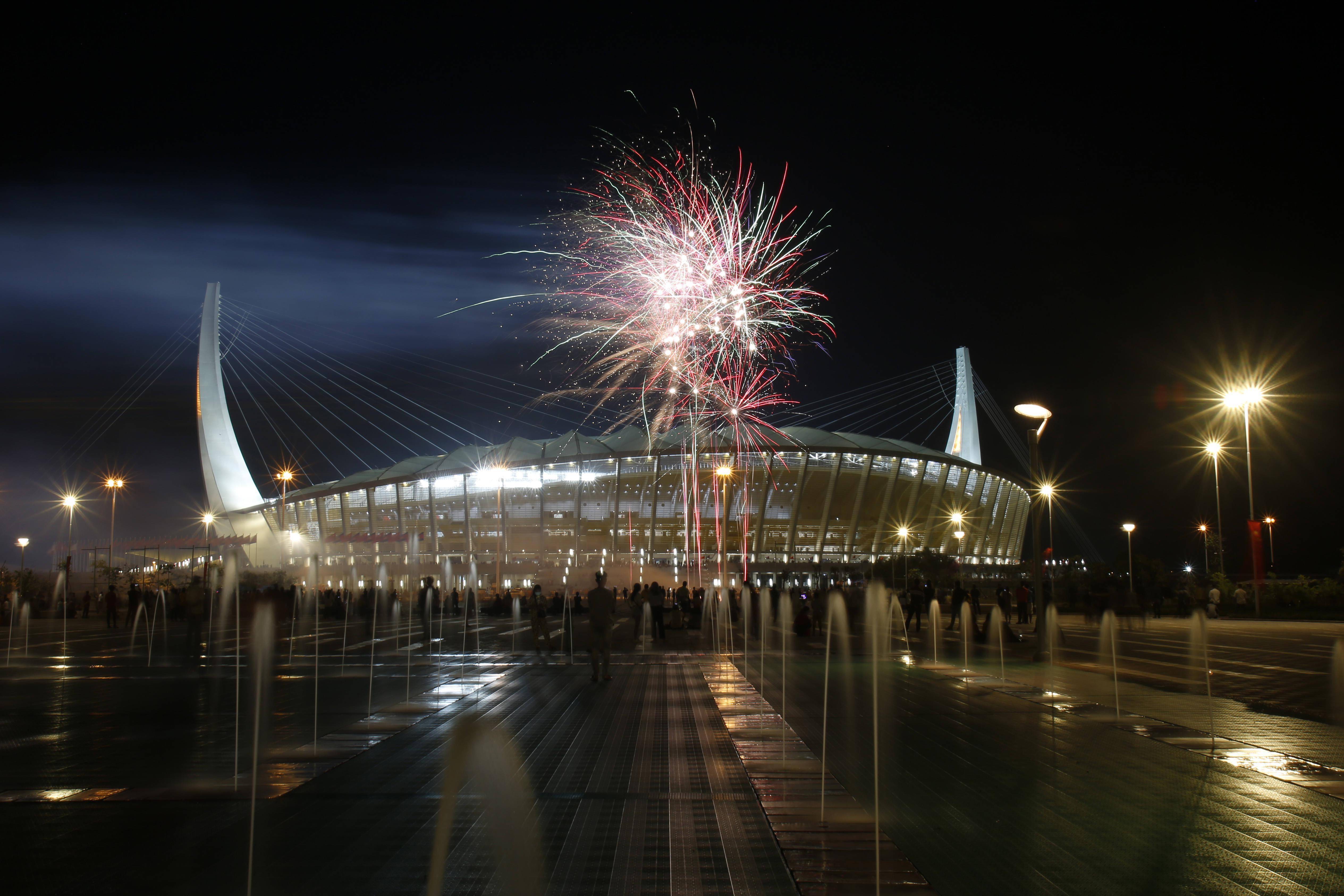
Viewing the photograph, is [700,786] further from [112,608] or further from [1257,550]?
[1257,550]

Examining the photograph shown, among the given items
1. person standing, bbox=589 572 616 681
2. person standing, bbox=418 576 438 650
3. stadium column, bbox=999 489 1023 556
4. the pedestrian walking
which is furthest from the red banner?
stadium column, bbox=999 489 1023 556

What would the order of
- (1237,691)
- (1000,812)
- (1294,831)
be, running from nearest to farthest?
(1294,831) < (1000,812) < (1237,691)

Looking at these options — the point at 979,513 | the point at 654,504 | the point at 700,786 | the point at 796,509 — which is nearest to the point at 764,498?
the point at 796,509

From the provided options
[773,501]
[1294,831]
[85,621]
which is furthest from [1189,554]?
[1294,831]

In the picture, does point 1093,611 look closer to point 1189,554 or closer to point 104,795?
point 104,795

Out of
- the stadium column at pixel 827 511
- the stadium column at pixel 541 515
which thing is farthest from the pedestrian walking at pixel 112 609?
the stadium column at pixel 827 511

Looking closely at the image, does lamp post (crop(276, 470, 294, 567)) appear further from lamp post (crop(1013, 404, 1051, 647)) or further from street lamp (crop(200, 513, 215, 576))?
lamp post (crop(1013, 404, 1051, 647))
